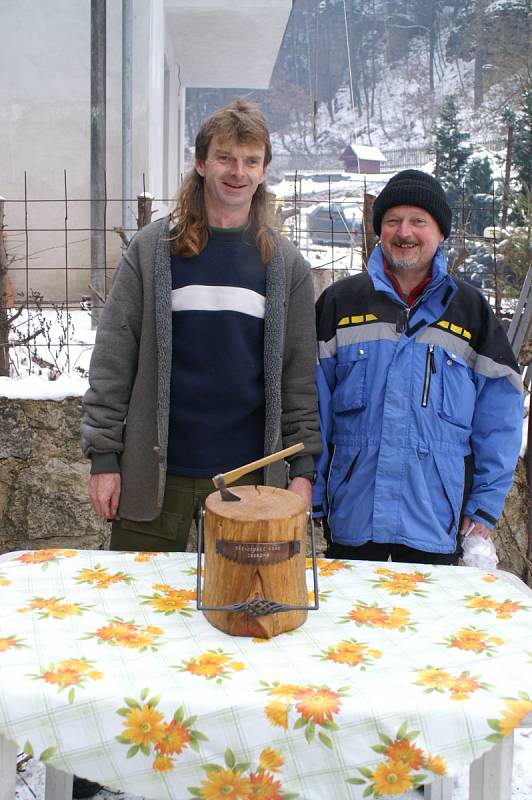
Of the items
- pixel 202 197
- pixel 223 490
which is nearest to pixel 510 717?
pixel 223 490

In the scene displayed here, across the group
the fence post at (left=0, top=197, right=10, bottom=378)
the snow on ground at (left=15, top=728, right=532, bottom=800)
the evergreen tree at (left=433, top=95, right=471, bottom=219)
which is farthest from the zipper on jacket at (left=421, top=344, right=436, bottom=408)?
the evergreen tree at (left=433, top=95, right=471, bottom=219)

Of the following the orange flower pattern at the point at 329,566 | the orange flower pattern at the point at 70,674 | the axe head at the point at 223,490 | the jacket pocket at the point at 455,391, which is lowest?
the orange flower pattern at the point at 70,674

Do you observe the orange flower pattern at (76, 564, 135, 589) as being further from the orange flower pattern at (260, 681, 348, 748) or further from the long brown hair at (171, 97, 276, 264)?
the long brown hair at (171, 97, 276, 264)

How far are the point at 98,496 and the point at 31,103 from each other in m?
5.30

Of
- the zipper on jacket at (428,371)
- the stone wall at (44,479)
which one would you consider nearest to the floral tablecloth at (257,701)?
the zipper on jacket at (428,371)

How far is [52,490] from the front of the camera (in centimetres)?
391

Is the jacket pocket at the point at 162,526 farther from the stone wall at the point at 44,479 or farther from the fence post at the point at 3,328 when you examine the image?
the fence post at the point at 3,328

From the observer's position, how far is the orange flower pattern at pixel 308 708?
4.53ft

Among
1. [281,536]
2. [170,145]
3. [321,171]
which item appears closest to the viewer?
[281,536]

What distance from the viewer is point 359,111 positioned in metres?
49.1

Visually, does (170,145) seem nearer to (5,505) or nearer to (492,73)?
(5,505)

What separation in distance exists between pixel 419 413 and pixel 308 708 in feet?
3.12

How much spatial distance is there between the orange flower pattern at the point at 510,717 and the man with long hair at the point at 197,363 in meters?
0.89

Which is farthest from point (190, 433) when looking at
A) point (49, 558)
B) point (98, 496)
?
point (49, 558)
